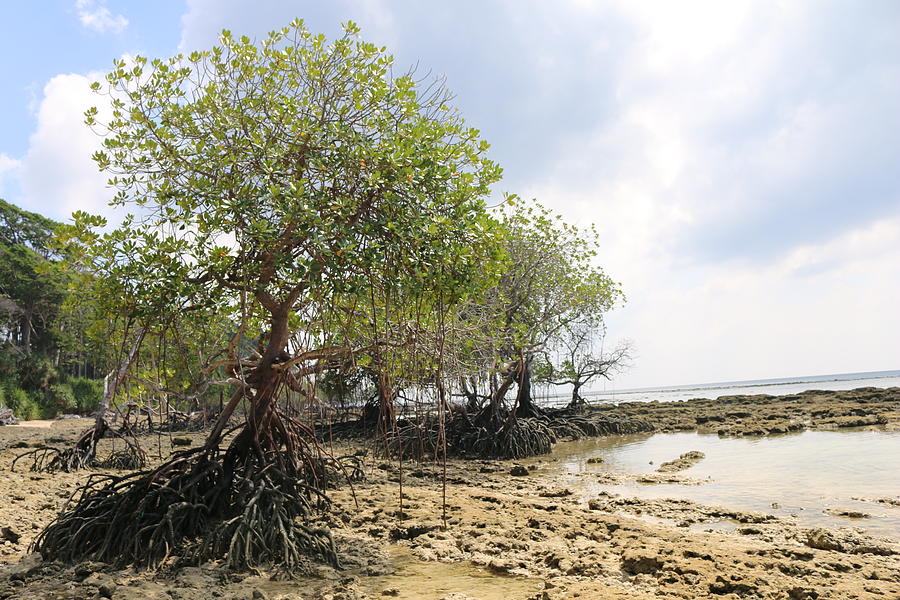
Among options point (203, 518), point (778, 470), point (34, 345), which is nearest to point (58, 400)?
point (34, 345)

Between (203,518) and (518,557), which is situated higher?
(203,518)

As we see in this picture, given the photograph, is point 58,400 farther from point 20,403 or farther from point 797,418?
point 797,418

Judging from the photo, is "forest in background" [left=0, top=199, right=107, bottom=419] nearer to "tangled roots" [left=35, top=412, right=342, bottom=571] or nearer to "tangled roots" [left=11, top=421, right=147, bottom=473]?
"tangled roots" [left=11, top=421, right=147, bottom=473]

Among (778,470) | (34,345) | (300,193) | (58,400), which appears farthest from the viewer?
(34,345)

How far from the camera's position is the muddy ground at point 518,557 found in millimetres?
3963

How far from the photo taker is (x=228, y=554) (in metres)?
4.45

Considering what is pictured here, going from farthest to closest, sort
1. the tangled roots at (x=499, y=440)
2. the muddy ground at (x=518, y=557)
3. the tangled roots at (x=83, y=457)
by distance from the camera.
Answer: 1. the tangled roots at (x=499, y=440)
2. the tangled roots at (x=83, y=457)
3. the muddy ground at (x=518, y=557)

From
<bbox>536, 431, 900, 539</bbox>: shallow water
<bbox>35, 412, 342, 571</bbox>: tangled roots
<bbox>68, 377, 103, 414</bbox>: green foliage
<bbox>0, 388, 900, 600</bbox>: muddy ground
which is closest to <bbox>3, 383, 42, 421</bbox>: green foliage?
<bbox>68, 377, 103, 414</bbox>: green foliage

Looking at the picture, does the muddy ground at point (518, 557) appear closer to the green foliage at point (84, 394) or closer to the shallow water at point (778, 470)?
the shallow water at point (778, 470)

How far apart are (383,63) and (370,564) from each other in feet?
15.6

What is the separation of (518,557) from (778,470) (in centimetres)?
760

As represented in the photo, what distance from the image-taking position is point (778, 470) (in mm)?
10031

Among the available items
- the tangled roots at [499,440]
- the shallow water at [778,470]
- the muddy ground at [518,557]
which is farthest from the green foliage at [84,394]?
the shallow water at [778,470]

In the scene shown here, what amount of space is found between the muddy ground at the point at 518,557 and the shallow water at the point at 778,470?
0.59m
